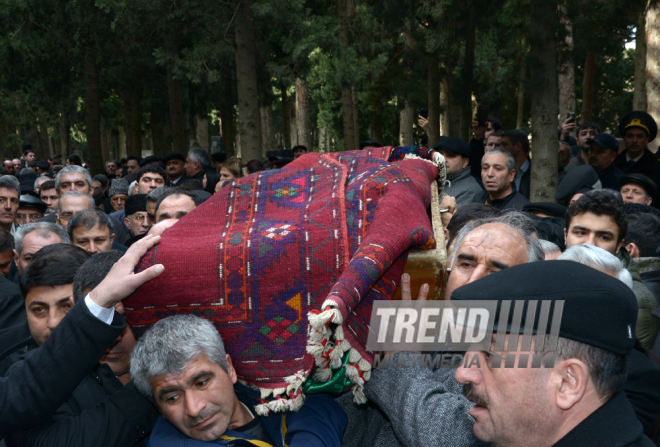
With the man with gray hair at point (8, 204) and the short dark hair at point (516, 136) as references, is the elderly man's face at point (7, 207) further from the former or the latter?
the short dark hair at point (516, 136)

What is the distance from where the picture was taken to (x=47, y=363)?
7.02 ft

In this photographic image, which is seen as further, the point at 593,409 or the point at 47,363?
the point at 47,363

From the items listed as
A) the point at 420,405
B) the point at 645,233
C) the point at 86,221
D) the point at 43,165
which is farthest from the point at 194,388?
the point at 43,165

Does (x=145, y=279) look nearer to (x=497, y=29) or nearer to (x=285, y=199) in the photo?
(x=285, y=199)

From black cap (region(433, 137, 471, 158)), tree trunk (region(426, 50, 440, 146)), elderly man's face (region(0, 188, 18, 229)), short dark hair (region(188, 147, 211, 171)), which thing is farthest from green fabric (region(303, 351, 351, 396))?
tree trunk (region(426, 50, 440, 146))

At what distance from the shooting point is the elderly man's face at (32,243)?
14.0 ft

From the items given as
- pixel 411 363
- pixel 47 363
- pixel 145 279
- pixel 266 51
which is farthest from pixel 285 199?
pixel 266 51

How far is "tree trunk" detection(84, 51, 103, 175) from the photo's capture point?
16953 millimetres

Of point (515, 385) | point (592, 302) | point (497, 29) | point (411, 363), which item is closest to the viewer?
point (592, 302)

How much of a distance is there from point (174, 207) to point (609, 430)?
353 centimetres

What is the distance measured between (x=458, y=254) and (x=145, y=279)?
4.56ft

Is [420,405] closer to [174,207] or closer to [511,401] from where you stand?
[511,401]

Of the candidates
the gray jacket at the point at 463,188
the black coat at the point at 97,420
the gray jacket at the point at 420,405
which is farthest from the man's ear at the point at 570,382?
the gray jacket at the point at 463,188

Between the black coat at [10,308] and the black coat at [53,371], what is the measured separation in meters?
1.51
